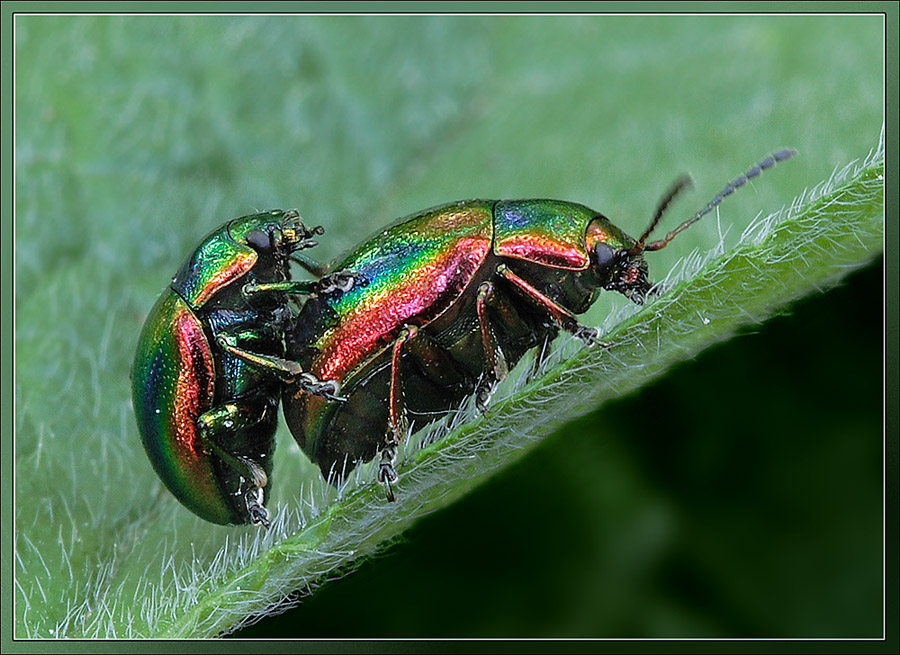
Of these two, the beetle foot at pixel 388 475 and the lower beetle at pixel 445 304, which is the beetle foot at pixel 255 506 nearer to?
the lower beetle at pixel 445 304

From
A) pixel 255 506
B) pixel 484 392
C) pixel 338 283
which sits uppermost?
pixel 338 283

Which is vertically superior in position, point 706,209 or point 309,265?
point 309,265

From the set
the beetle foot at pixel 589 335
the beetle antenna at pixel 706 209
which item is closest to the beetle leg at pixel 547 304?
the beetle foot at pixel 589 335

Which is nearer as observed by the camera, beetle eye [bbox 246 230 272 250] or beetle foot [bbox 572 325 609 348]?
beetle foot [bbox 572 325 609 348]

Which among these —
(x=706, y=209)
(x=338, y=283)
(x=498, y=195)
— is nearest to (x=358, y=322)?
(x=338, y=283)

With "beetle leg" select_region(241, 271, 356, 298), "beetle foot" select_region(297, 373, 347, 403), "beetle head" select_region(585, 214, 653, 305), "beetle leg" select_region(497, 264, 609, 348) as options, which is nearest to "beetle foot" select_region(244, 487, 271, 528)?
"beetle foot" select_region(297, 373, 347, 403)

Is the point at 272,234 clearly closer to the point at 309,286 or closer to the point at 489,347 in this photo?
the point at 309,286

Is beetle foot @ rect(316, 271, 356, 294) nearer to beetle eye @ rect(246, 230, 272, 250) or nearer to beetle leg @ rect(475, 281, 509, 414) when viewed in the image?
beetle eye @ rect(246, 230, 272, 250)
